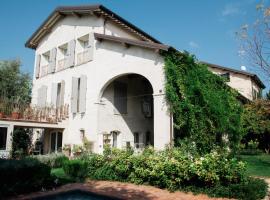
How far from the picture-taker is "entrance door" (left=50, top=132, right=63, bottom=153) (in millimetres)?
18781

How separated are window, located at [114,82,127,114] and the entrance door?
5.06 meters

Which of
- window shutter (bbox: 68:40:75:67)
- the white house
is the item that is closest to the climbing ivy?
the white house

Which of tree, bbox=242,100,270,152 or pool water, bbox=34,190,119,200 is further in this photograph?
tree, bbox=242,100,270,152

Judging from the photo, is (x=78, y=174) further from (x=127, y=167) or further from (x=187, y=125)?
(x=187, y=125)

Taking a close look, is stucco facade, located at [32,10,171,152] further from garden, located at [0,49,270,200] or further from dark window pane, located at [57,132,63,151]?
dark window pane, located at [57,132,63,151]

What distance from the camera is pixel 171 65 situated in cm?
1284

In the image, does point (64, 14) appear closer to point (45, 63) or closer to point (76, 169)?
point (45, 63)

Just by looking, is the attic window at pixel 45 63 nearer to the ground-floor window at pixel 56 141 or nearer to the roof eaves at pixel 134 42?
the ground-floor window at pixel 56 141

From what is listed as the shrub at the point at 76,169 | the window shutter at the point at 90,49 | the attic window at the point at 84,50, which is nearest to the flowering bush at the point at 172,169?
the shrub at the point at 76,169

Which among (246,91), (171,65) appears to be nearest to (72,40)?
(171,65)

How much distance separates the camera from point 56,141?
62.1ft

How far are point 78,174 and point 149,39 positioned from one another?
13.0 m

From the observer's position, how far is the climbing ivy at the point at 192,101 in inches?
489

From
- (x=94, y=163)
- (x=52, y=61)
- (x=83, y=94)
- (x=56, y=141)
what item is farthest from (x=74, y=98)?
(x=94, y=163)
